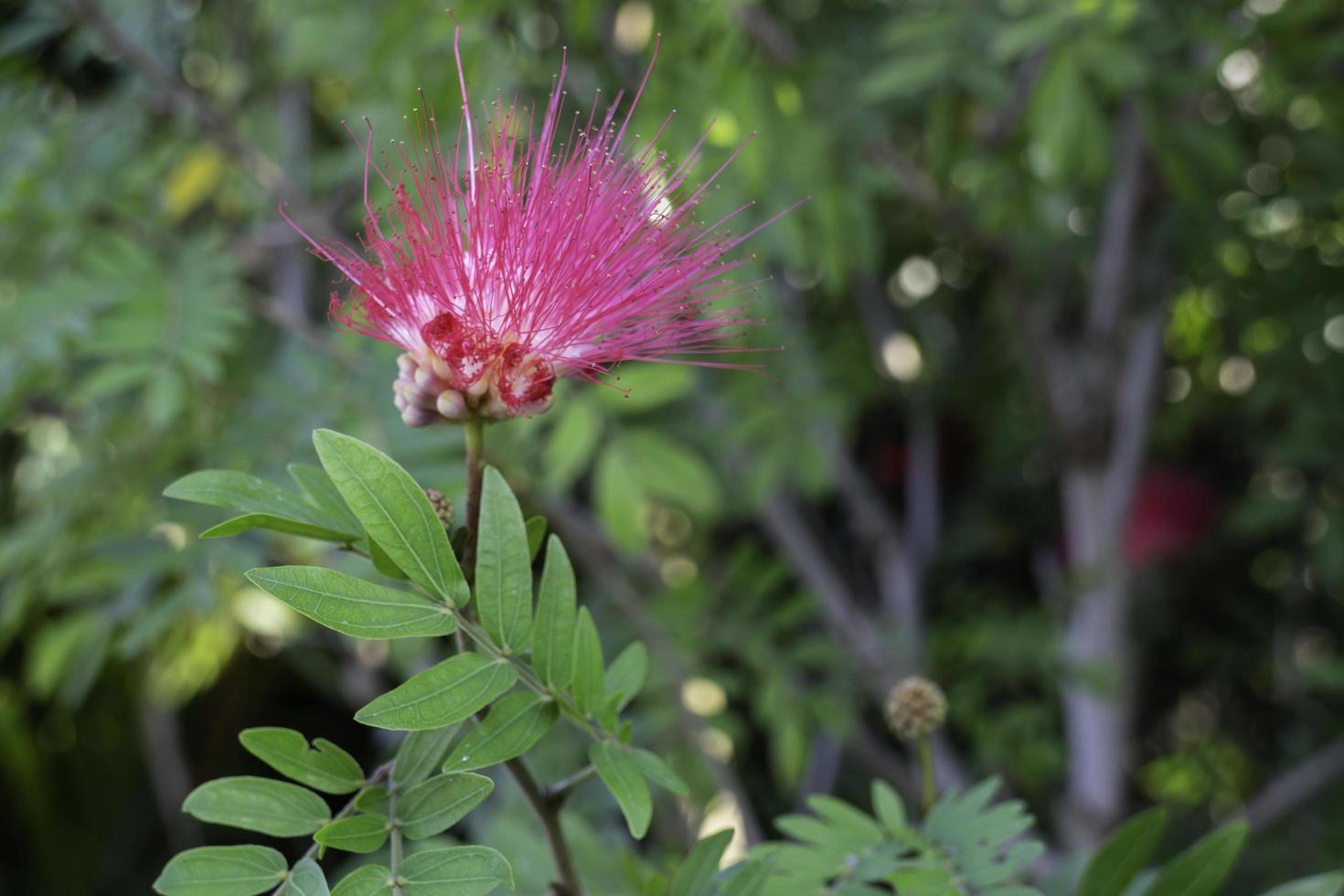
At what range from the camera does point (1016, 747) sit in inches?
82.4

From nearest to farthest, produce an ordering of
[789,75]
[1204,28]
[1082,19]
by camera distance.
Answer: [1082,19] < [1204,28] < [789,75]

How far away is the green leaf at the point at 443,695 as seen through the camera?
0.60 metres

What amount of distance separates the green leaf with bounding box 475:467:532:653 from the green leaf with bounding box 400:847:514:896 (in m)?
0.12

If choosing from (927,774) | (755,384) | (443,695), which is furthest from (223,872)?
(755,384)

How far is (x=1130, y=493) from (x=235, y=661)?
2320 mm

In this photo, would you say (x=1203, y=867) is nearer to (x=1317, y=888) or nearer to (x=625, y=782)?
(x=1317, y=888)

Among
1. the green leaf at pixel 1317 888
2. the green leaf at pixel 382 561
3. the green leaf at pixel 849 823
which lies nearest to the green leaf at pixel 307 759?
the green leaf at pixel 382 561

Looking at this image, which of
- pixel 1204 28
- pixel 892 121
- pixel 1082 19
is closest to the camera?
pixel 1082 19

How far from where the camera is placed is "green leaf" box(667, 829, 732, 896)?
76 centimetres

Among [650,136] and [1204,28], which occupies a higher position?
[650,136]

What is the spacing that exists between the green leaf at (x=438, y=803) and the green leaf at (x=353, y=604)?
0.09m

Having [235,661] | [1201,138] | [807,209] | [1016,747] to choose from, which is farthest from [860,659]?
[235,661]

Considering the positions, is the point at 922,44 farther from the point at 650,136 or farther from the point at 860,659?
the point at 860,659

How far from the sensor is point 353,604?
2.07ft
